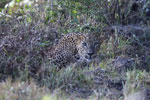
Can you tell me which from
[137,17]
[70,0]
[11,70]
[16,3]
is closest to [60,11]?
[70,0]

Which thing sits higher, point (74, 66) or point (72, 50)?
point (72, 50)

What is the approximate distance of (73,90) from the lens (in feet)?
21.6

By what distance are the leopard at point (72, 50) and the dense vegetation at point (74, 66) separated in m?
0.22

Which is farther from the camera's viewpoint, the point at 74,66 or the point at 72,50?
the point at 72,50

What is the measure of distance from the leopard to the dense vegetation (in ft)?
0.73

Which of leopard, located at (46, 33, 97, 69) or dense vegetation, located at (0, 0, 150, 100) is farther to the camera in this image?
leopard, located at (46, 33, 97, 69)

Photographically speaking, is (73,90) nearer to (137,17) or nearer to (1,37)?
(1,37)

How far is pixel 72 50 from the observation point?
874 cm

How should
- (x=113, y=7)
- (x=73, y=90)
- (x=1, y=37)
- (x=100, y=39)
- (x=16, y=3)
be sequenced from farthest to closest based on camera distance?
(x=16, y=3) → (x=113, y=7) → (x=100, y=39) → (x=1, y=37) → (x=73, y=90)

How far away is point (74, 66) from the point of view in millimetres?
7586

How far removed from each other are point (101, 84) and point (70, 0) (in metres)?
3.70

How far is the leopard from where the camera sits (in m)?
8.54

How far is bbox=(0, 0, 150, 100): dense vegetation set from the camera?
6.33m

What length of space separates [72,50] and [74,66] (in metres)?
1.20
